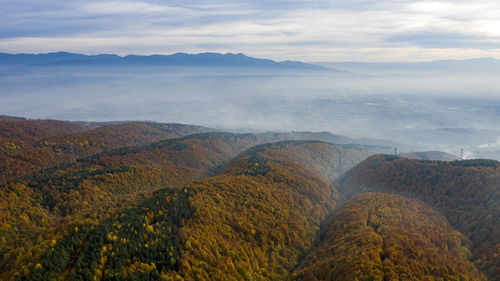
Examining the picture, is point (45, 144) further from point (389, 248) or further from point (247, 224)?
point (389, 248)

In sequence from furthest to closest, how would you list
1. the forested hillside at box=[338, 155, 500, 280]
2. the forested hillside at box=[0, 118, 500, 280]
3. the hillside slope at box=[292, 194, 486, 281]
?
the forested hillside at box=[338, 155, 500, 280] → the hillside slope at box=[292, 194, 486, 281] → the forested hillside at box=[0, 118, 500, 280]

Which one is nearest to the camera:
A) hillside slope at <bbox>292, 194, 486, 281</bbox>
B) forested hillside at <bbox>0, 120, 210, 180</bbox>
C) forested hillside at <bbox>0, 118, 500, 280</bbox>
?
forested hillside at <bbox>0, 118, 500, 280</bbox>

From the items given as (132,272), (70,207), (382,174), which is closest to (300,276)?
(132,272)

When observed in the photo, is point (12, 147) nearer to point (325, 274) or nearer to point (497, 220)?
point (325, 274)

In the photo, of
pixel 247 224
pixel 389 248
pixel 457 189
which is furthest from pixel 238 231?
pixel 457 189

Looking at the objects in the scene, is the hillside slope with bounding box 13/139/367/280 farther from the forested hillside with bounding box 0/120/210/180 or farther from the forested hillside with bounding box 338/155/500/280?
the forested hillside with bounding box 0/120/210/180

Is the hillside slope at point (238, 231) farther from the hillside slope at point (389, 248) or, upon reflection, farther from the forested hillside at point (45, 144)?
the forested hillside at point (45, 144)

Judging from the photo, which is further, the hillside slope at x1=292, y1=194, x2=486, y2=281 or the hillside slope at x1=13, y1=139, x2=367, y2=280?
the hillside slope at x1=292, y1=194, x2=486, y2=281

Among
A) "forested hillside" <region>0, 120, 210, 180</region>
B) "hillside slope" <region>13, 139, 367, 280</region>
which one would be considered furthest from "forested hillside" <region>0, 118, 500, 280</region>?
"forested hillside" <region>0, 120, 210, 180</region>
